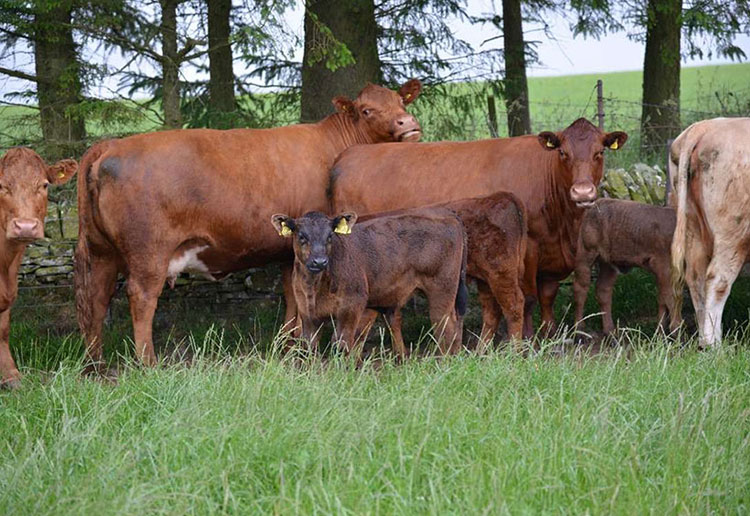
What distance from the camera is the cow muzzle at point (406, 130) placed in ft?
34.6

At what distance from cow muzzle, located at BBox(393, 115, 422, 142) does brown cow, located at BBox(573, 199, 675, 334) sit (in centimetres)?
193

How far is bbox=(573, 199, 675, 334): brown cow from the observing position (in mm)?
9953

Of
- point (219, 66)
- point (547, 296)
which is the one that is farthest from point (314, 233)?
point (219, 66)

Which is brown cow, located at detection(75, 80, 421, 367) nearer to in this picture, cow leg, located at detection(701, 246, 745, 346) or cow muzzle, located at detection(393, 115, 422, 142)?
cow muzzle, located at detection(393, 115, 422, 142)

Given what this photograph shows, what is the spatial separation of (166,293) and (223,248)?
2654 mm

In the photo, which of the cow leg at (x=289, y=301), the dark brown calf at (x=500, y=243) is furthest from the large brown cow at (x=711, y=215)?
the cow leg at (x=289, y=301)

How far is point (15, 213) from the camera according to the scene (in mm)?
8086

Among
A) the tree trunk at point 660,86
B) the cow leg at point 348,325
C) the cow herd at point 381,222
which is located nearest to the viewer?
the cow leg at point 348,325

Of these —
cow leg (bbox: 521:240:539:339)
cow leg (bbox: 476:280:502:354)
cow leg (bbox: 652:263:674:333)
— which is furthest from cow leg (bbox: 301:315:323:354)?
cow leg (bbox: 652:263:674:333)

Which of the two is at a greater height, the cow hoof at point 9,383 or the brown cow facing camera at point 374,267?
the brown cow facing camera at point 374,267

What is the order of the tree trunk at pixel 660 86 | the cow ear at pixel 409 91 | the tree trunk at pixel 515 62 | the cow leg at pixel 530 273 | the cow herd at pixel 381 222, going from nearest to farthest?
the cow herd at pixel 381 222 → the cow leg at pixel 530 273 → the cow ear at pixel 409 91 → the tree trunk at pixel 515 62 → the tree trunk at pixel 660 86

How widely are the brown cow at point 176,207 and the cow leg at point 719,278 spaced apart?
3637 millimetres

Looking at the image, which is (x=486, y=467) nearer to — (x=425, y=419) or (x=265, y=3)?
(x=425, y=419)

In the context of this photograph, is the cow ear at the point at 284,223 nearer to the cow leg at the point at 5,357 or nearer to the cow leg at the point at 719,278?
the cow leg at the point at 5,357
